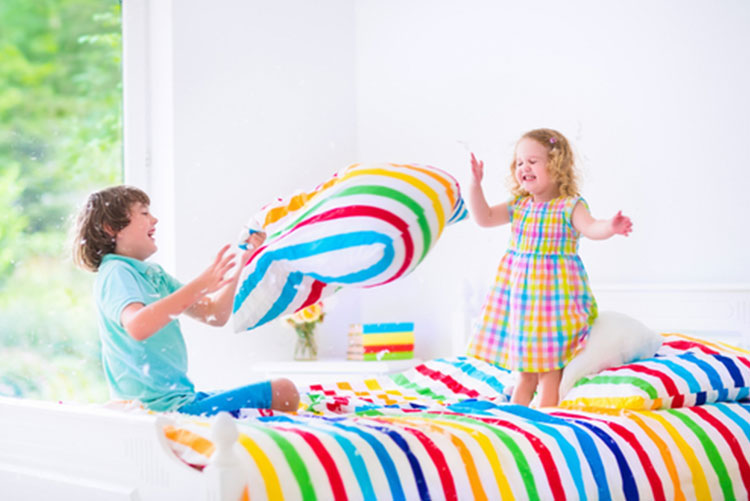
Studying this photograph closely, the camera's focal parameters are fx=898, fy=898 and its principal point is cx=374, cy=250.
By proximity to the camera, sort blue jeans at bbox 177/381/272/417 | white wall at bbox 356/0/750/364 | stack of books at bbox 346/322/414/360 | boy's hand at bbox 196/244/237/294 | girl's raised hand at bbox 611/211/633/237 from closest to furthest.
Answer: boy's hand at bbox 196/244/237/294 → blue jeans at bbox 177/381/272/417 → girl's raised hand at bbox 611/211/633/237 → white wall at bbox 356/0/750/364 → stack of books at bbox 346/322/414/360

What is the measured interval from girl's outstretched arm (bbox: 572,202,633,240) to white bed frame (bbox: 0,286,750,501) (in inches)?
47.9

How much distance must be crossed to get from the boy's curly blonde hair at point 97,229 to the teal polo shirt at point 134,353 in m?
0.08

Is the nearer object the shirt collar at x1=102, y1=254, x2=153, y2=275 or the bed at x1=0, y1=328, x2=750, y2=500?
the bed at x1=0, y1=328, x2=750, y2=500

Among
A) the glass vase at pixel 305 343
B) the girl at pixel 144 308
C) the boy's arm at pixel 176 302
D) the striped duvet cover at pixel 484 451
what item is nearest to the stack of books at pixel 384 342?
the glass vase at pixel 305 343

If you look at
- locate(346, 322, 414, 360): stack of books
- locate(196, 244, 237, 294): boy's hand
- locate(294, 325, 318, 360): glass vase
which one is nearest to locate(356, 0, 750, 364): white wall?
locate(346, 322, 414, 360): stack of books

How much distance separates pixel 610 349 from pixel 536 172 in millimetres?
524

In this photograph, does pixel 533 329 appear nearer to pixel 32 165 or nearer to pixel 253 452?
pixel 253 452

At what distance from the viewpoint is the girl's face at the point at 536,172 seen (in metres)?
2.44

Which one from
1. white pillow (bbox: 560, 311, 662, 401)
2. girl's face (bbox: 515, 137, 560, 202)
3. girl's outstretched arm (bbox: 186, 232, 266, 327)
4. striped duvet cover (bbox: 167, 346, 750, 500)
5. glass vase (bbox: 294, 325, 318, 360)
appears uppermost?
girl's face (bbox: 515, 137, 560, 202)

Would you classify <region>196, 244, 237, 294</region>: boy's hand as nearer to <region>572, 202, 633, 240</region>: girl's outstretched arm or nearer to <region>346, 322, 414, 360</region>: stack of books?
<region>572, 202, 633, 240</region>: girl's outstretched arm

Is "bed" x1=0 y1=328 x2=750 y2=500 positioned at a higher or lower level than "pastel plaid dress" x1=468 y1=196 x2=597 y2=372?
lower

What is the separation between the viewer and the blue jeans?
183 cm

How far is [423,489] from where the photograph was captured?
1546mm

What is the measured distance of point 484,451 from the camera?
1668 millimetres
